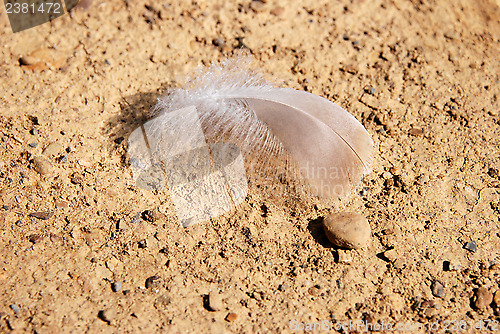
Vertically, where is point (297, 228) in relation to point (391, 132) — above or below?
below

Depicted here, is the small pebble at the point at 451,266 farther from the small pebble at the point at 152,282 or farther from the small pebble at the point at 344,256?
the small pebble at the point at 152,282

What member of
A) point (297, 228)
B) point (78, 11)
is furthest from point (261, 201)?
point (78, 11)

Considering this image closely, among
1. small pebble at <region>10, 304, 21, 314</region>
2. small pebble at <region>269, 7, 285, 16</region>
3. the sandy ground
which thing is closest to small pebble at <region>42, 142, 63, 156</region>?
the sandy ground

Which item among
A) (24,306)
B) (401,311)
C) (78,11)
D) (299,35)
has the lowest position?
(401,311)

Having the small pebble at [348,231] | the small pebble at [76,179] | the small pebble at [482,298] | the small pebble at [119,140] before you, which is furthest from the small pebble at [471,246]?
the small pebble at [76,179]

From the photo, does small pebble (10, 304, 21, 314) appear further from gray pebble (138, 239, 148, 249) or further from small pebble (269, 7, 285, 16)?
small pebble (269, 7, 285, 16)

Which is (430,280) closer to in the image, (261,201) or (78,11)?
(261,201)
